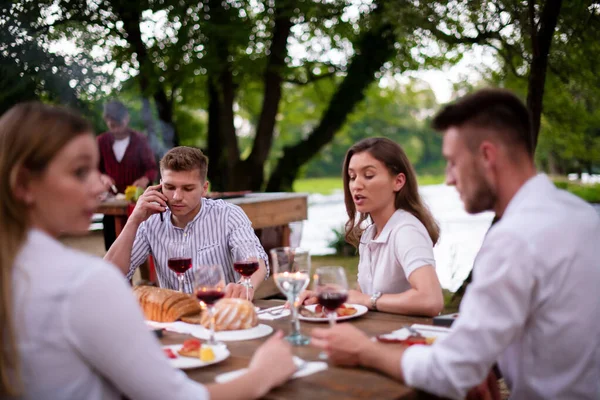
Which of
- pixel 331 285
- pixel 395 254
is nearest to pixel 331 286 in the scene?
pixel 331 285

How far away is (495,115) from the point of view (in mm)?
1780

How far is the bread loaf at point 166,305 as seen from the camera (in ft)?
8.02

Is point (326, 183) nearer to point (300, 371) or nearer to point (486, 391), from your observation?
point (486, 391)

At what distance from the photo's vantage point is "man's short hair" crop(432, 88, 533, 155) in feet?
5.83

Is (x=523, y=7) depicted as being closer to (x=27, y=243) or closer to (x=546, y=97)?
(x=546, y=97)

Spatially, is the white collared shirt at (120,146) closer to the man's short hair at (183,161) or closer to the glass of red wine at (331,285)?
the man's short hair at (183,161)

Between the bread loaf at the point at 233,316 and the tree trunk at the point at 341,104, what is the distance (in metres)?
7.89

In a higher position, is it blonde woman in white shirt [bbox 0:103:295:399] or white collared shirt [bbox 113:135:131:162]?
white collared shirt [bbox 113:135:131:162]

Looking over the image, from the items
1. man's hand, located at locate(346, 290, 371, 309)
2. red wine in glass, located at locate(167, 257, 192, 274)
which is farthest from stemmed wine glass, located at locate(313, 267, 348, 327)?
red wine in glass, located at locate(167, 257, 192, 274)

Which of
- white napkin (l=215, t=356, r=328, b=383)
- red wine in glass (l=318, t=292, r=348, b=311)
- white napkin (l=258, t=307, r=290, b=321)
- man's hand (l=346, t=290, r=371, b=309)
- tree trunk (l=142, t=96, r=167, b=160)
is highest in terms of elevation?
tree trunk (l=142, t=96, r=167, b=160)

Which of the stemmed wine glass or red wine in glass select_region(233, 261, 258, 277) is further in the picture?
red wine in glass select_region(233, 261, 258, 277)

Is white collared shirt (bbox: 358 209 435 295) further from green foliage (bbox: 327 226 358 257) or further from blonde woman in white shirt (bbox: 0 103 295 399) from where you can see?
green foliage (bbox: 327 226 358 257)

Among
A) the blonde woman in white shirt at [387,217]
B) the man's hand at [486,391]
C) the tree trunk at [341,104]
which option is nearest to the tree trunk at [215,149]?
the tree trunk at [341,104]

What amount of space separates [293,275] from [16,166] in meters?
1.02
